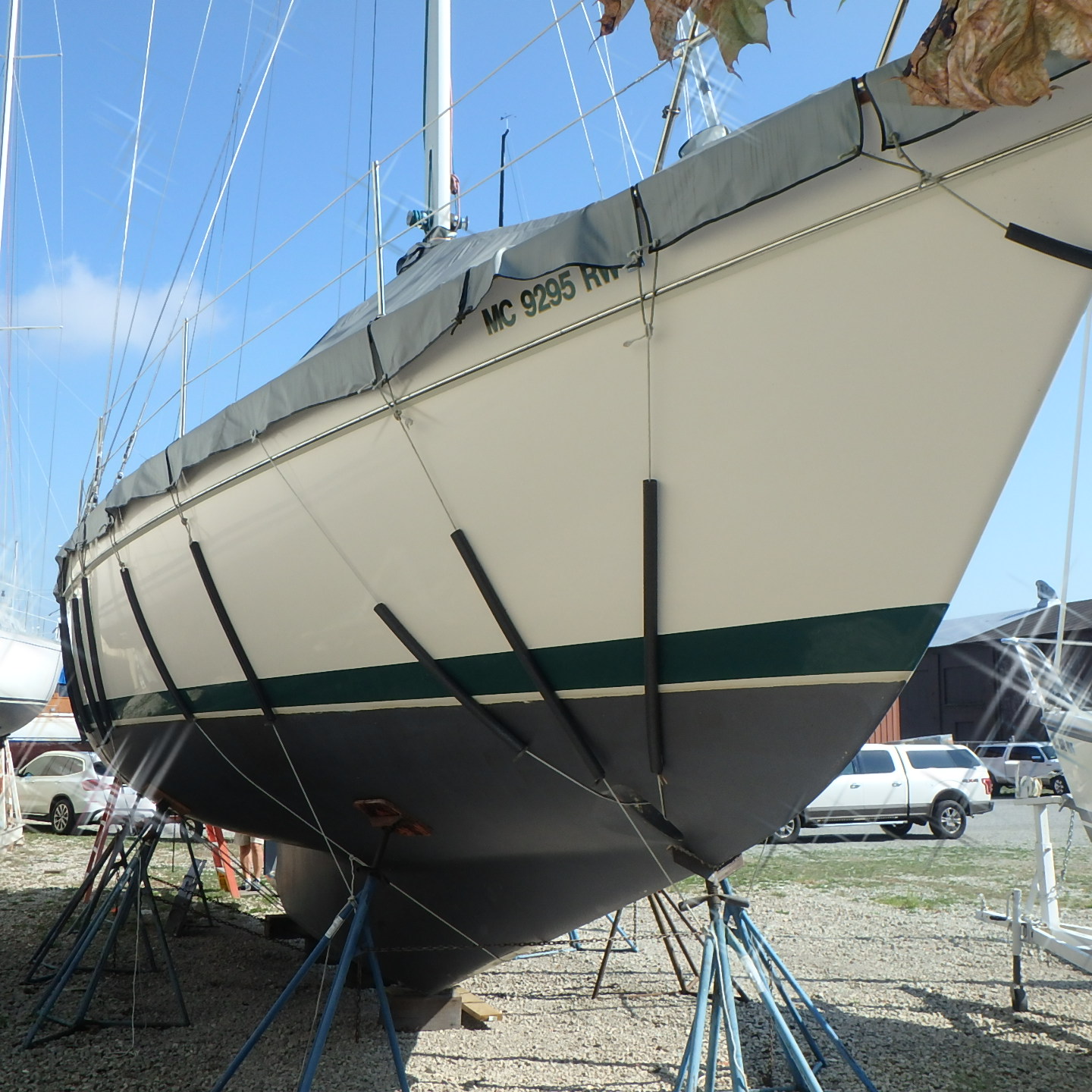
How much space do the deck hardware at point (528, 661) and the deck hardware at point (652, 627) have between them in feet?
0.74

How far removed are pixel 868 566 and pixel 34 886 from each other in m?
10.5

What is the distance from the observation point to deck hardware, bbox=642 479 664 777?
9.09ft

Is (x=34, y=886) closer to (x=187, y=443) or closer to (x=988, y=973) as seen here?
(x=187, y=443)

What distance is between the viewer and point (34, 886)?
10.1m

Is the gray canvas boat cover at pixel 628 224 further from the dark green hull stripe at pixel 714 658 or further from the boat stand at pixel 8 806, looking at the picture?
the boat stand at pixel 8 806

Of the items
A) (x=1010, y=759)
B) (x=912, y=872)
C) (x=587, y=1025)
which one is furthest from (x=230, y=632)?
(x=1010, y=759)

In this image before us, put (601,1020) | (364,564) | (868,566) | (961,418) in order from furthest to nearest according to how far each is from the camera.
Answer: (601,1020) < (364,564) < (868,566) < (961,418)

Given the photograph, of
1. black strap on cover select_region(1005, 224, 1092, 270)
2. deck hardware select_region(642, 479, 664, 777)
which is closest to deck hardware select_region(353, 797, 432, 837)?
deck hardware select_region(642, 479, 664, 777)

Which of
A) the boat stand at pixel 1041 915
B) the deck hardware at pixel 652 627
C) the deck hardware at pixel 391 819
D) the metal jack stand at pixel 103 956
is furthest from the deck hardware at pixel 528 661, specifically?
the metal jack stand at pixel 103 956

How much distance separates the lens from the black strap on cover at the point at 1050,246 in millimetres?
2117

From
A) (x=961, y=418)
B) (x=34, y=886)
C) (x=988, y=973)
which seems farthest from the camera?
(x=34, y=886)

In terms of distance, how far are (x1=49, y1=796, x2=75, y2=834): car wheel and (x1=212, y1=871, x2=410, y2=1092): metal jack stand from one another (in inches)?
505

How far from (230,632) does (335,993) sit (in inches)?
61.5

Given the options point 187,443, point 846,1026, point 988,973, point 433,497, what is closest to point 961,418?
point 433,497
